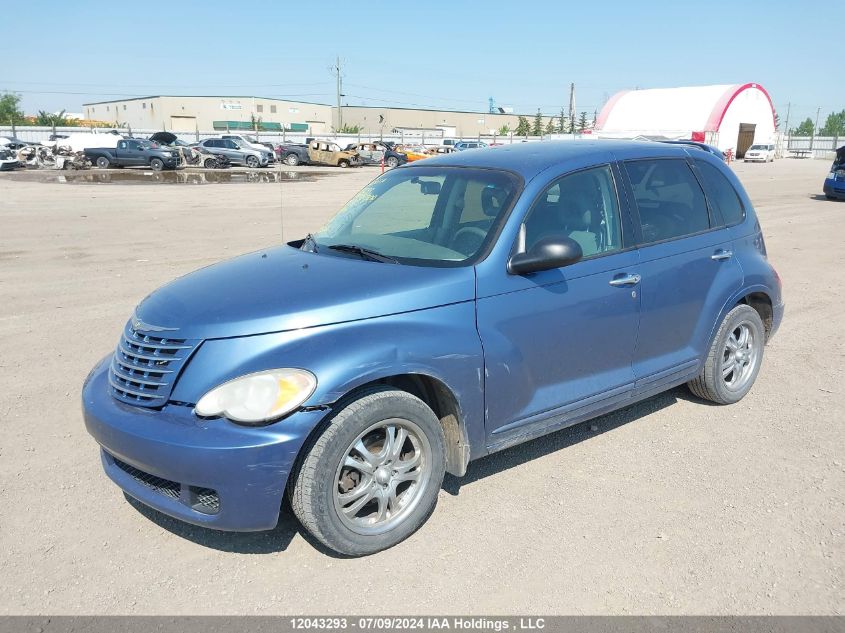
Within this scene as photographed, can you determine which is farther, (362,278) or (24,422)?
(24,422)

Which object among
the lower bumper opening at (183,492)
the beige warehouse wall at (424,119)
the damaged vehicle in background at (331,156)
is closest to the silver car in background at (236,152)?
the damaged vehicle in background at (331,156)

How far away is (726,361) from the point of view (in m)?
4.98

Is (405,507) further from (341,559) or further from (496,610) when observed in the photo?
(496,610)

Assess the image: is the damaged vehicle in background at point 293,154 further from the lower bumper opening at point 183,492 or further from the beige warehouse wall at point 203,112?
the beige warehouse wall at point 203,112

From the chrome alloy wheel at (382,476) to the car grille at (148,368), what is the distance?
0.85 m

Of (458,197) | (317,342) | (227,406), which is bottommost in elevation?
(227,406)

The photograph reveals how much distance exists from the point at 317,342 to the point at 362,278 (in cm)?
51

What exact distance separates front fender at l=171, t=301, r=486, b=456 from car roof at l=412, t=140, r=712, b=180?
3.50 ft

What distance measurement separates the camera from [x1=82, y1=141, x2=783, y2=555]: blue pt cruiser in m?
2.94

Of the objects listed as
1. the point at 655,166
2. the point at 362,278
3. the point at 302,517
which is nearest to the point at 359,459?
the point at 302,517

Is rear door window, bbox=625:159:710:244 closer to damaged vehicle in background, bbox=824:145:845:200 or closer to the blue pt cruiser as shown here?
the blue pt cruiser

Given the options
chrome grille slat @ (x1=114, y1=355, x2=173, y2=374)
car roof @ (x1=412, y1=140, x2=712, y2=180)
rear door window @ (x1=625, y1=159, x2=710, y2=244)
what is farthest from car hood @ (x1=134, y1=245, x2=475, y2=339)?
rear door window @ (x1=625, y1=159, x2=710, y2=244)

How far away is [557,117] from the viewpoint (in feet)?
432

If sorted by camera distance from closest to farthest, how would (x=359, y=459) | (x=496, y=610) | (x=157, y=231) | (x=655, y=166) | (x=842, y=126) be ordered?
(x=496, y=610)
(x=359, y=459)
(x=655, y=166)
(x=157, y=231)
(x=842, y=126)
